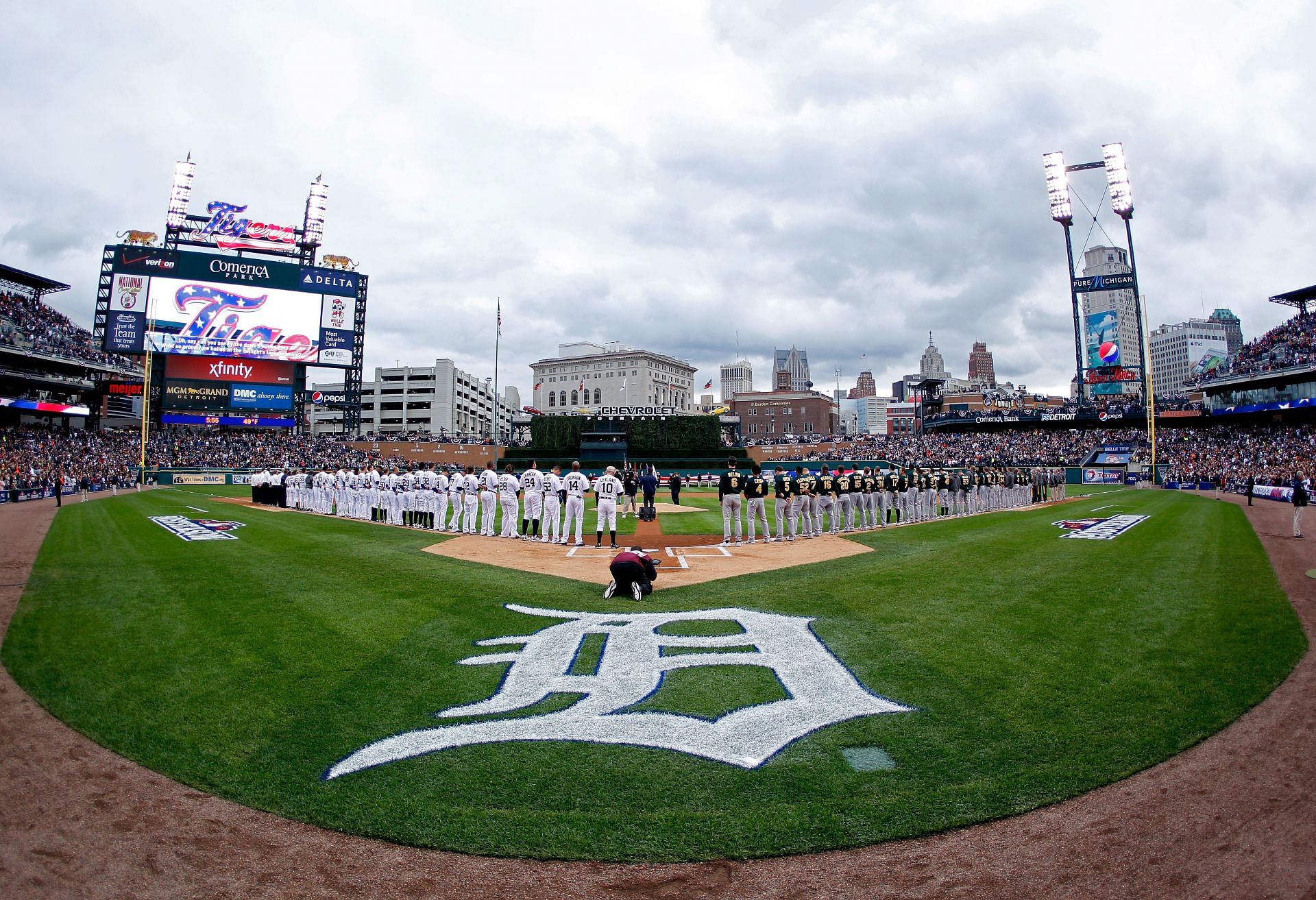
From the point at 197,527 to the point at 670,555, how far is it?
14330mm

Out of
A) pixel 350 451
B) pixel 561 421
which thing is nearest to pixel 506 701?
pixel 561 421

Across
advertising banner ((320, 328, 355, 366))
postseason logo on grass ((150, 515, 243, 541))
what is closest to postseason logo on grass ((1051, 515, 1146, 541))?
postseason logo on grass ((150, 515, 243, 541))

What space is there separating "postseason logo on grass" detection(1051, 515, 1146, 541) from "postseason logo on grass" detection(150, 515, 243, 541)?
21530 millimetres

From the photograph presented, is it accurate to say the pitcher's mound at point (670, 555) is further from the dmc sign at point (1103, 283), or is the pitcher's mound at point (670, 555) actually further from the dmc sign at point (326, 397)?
the dmc sign at point (326, 397)

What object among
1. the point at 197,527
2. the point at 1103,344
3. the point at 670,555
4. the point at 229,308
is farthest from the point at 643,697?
the point at 1103,344

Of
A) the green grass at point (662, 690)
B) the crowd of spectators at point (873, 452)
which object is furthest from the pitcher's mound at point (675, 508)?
the crowd of spectators at point (873, 452)

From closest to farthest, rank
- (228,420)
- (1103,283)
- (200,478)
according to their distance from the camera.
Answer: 1. (200,478)
2. (228,420)
3. (1103,283)

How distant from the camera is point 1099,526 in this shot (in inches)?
750

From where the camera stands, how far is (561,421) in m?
59.0

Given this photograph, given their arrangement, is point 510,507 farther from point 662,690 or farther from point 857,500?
point 662,690

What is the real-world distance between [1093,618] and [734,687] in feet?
17.1

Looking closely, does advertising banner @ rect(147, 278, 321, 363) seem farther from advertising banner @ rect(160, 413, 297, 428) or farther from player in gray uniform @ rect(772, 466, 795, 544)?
player in gray uniform @ rect(772, 466, 795, 544)

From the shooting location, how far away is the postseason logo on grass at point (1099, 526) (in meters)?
16.8

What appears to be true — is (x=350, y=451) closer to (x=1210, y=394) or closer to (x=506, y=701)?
(x=506, y=701)
